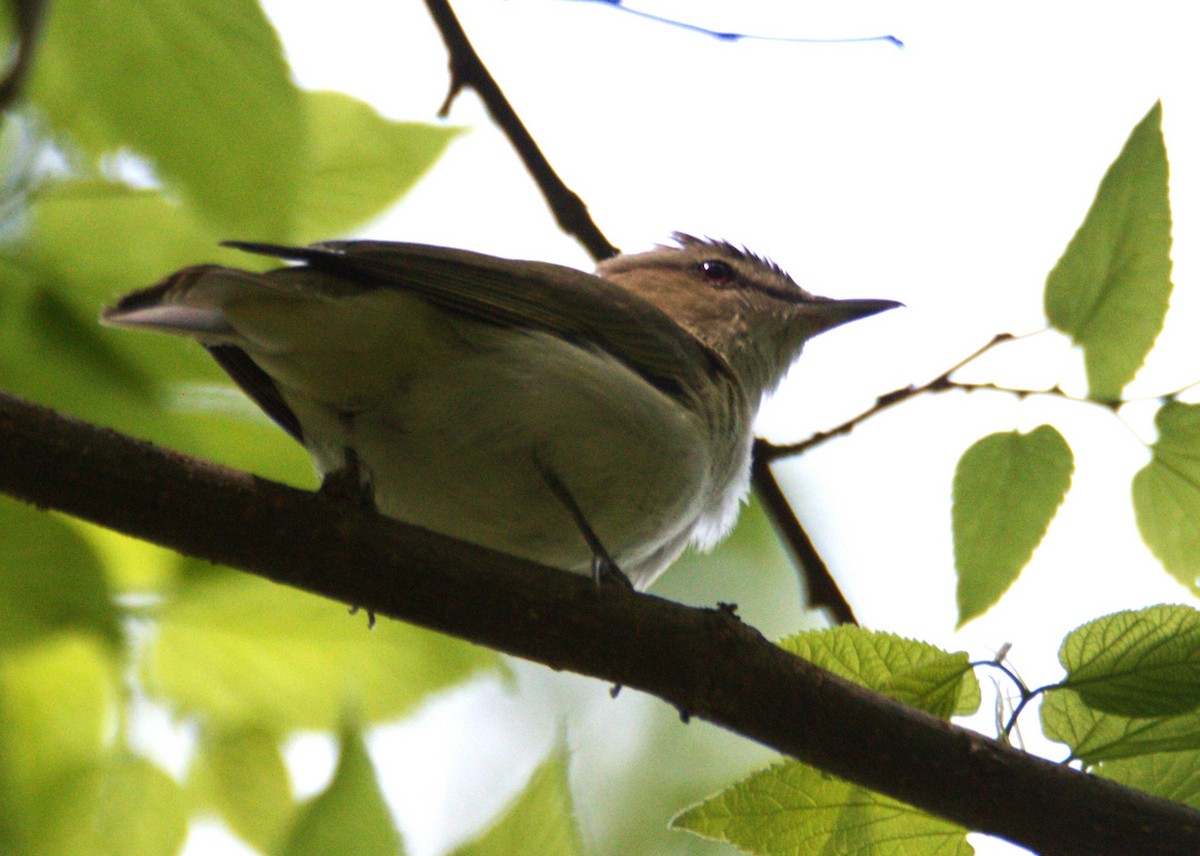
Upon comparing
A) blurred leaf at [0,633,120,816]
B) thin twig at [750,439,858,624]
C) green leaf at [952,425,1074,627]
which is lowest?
blurred leaf at [0,633,120,816]

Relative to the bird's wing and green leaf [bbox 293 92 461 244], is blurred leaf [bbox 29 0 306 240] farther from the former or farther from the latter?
green leaf [bbox 293 92 461 244]

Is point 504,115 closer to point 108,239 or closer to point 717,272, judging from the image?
point 108,239

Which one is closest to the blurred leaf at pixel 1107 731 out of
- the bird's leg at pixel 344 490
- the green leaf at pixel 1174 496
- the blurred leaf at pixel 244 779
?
the green leaf at pixel 1174 496

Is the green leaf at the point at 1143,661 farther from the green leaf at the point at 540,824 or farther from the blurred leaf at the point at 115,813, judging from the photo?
the blurred leaf at the point at 115,813

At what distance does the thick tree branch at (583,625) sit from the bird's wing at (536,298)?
706 millimetres

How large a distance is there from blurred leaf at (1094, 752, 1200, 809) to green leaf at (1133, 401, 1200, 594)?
0.41 meters

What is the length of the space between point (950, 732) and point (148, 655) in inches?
84.4

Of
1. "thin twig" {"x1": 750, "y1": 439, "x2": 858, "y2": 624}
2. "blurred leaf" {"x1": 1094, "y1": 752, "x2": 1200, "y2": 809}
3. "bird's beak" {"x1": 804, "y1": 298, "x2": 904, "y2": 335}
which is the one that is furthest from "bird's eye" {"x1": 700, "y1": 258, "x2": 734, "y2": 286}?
"blurred leaf" {"x1": 1094, "y1": 752, "x2": 1200, "y2": 809}

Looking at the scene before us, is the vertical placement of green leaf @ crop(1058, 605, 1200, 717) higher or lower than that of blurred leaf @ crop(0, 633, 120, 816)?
higher

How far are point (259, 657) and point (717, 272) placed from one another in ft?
9.07

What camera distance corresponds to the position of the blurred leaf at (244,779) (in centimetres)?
329

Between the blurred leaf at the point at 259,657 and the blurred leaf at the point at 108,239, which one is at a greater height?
the blurred leaf at the point at 108,239

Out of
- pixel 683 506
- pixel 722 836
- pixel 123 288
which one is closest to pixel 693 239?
pixel 683 506

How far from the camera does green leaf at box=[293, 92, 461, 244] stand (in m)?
3.41
